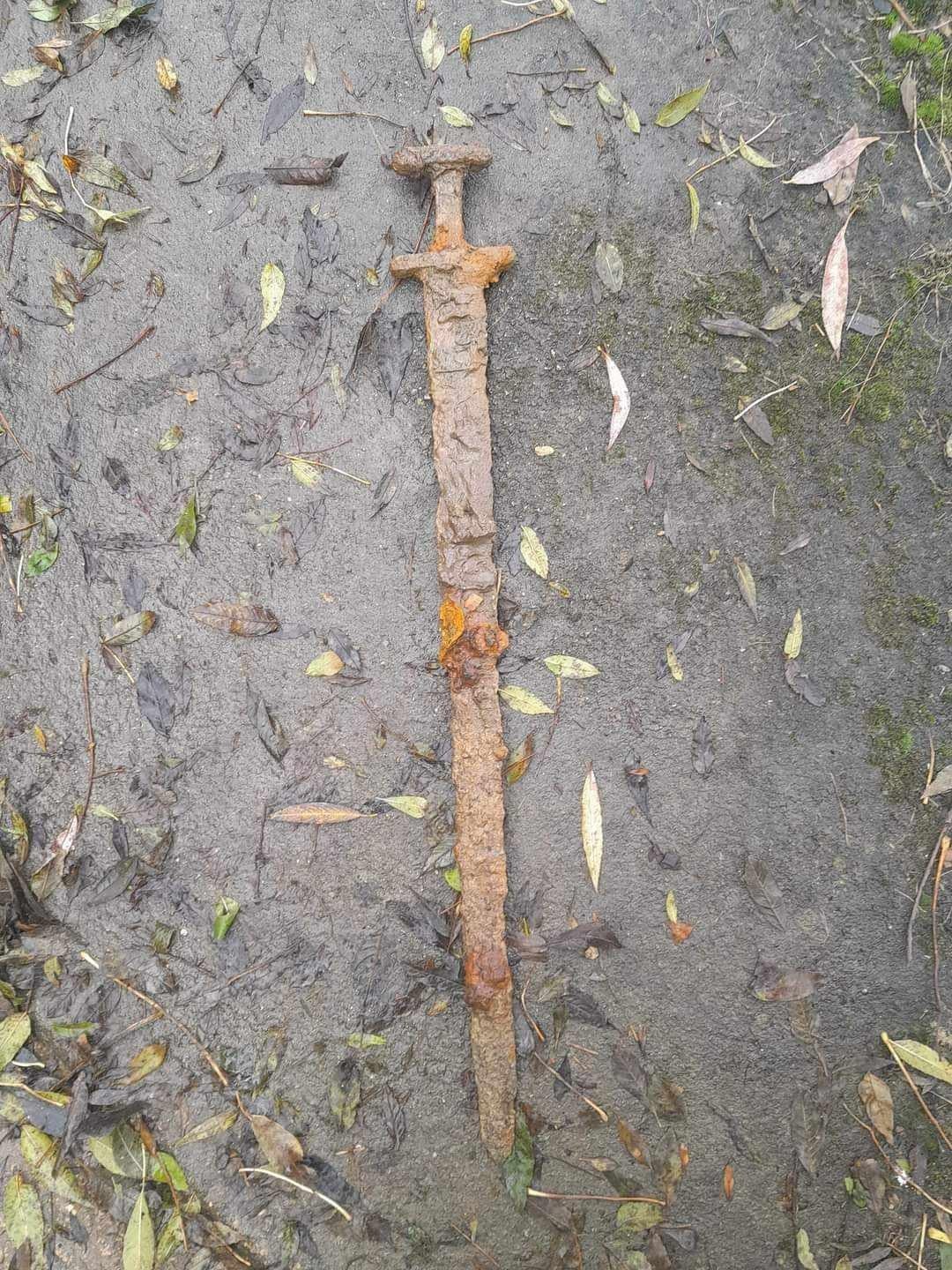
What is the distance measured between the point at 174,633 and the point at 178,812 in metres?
0.53

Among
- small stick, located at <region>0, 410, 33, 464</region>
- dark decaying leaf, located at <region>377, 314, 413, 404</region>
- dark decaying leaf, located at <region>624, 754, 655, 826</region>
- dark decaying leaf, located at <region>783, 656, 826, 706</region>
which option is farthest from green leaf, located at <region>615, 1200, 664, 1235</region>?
small stick, located at <region>0, 410, 33, 464</region>

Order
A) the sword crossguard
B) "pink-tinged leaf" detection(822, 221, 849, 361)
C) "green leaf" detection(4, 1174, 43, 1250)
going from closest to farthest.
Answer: the sword crossguard, "green leaf" detection(4, 1174, 43, 1250), "pink-tinged leaf" detection(822, 221, 849, 361)

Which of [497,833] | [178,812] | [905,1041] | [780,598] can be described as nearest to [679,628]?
[780,598]

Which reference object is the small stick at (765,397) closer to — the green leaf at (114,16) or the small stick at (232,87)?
the small stick at (232,87)

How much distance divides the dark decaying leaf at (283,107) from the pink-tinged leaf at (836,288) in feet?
5.31

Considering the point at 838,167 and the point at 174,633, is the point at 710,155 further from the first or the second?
the point at 174,633

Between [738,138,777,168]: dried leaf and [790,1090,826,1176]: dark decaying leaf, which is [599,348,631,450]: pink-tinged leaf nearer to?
[738,138,777,168]: dried leaf

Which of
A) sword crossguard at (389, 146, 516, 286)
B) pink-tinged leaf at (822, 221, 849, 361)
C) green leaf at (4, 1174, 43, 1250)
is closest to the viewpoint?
sword crossguard at (389, 146, 516, 286)

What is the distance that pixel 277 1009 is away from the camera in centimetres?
238

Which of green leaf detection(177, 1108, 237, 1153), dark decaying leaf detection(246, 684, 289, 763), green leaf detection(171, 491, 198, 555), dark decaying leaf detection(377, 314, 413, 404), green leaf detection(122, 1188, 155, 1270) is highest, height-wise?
dark decaying leaf detection(377, 314, 413, 404)

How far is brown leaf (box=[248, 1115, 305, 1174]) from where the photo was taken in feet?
7.66

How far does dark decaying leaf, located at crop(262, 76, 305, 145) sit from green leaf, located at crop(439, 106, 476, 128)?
41 cm

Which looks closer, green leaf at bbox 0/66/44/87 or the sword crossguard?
the sword crossguard

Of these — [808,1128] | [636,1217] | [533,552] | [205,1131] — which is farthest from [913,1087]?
[205,1131]
